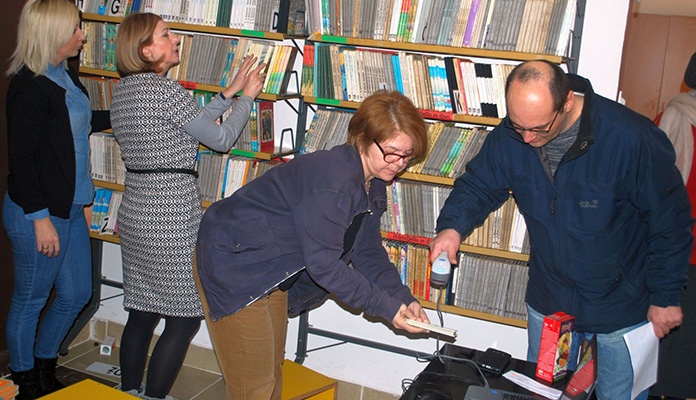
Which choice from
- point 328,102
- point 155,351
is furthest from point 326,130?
point 155,351

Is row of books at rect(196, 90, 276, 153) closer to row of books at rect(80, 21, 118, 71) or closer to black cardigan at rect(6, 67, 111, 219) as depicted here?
row of books at rect(80, 21, 118, 71)

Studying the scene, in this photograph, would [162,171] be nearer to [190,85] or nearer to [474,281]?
[190,85]

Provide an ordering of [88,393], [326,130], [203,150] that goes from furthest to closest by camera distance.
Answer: [203,150]
[326,130]
[88,393]

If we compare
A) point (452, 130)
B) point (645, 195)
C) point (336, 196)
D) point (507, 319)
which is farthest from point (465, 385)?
point (452, 130)

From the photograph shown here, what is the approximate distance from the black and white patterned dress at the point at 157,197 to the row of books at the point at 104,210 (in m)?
0.86

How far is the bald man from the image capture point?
2050mm

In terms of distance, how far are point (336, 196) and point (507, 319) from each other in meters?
1.41

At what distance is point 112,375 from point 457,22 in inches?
103

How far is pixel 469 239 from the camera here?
311 centimetres

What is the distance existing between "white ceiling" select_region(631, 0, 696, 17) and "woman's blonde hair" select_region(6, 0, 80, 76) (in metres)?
5.76

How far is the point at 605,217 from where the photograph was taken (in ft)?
6.93

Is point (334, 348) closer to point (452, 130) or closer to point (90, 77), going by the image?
point (452, 130)

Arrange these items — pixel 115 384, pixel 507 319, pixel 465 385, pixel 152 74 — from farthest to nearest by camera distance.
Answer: pixel 115 384 → pixel 507 319 → pixel 152 74 → pixel 465 385

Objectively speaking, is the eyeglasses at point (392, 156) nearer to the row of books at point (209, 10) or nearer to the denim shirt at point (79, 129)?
the row of books at point (209, 10)
